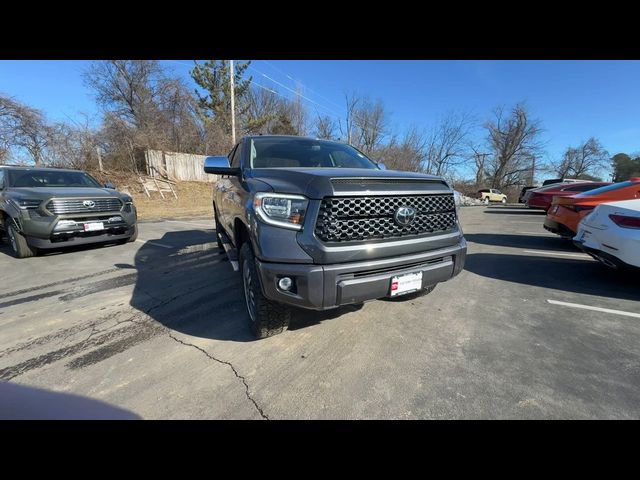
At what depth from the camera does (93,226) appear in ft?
17.6

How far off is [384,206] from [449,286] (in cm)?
237

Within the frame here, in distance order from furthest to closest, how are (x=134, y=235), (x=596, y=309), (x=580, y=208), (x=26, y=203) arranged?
(x=134, y=235), (x=580, y=208), (x=26, y=203), (x=596, y=309)

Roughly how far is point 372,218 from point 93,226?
5632 mm

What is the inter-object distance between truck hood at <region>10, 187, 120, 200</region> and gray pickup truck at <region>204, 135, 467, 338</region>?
4534mm

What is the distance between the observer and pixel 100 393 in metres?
1.96

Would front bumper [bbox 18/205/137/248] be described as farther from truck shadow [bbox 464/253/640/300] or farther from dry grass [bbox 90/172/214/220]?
dry grass [bbox 90/172/214/220]

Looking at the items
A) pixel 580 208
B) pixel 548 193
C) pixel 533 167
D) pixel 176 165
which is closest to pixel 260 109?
pixel 176 165

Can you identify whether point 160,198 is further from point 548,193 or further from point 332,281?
point 548,193

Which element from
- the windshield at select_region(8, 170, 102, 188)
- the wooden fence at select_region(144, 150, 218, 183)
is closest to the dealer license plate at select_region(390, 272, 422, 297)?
the windshield at select_region(8, 170, 102, 188)

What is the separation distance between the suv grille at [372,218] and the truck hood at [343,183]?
0.06 metres

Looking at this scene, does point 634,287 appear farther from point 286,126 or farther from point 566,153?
point 566,153

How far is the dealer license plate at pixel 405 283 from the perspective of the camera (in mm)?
2176

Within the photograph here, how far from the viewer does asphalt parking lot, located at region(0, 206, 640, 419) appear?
6.07ft
